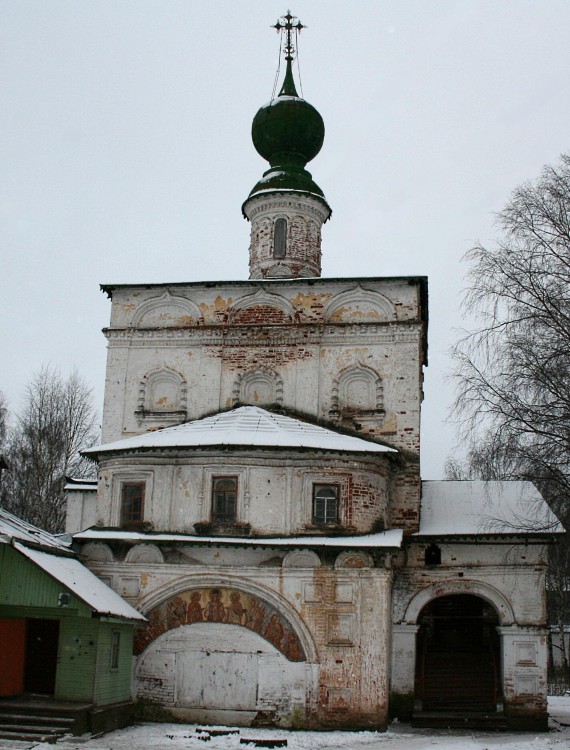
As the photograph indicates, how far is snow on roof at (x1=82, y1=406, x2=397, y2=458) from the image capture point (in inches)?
596

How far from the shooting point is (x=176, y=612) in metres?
14.9

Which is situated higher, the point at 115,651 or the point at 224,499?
the point at 224,499

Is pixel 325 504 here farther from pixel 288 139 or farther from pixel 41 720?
pixel 288 139

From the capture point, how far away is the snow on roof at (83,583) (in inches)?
508

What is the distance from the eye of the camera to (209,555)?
14.9 m

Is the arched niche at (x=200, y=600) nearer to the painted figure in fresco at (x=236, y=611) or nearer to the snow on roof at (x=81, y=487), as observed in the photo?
the painted figure in fresco at (x=236, y=611)

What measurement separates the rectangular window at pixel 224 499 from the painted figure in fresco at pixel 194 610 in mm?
1263

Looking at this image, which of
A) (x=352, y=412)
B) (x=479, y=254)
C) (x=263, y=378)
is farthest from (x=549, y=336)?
(x=263, y=378)

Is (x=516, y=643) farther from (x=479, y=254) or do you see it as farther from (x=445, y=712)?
(x=479, y=254)

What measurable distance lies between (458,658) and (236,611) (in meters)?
5.61

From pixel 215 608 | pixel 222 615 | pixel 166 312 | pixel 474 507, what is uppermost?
pixel 166 312

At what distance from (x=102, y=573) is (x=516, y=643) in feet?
23.6

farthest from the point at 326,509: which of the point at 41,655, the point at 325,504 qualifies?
the point at 41,655

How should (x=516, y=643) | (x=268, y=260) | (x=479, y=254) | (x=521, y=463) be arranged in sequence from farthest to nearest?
(x=268, y=260) < (x=516, y=643) < (x=479, y=254) < (x=521, y=463)
